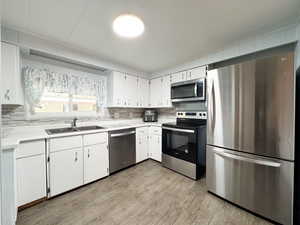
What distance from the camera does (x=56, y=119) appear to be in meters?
2.47

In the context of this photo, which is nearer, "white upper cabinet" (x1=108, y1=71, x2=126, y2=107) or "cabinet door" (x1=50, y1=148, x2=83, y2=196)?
"cabinet door" (x1=50, y1=148, x2=83, y2=196)

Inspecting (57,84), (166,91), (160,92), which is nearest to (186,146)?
(166,91)

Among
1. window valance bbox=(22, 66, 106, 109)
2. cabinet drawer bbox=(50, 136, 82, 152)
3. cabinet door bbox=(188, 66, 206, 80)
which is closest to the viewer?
cabinet drawer bbox=(50, 136, 82, 152)

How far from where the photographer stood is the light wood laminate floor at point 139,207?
1.60 meters

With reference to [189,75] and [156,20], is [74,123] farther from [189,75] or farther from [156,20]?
[189,75]

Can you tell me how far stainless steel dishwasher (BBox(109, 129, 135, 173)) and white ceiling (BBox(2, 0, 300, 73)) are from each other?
1.61m

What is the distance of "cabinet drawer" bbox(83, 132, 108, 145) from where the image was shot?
7.45 feet

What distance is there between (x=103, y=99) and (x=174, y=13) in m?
2.26

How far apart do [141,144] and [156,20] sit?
2.46m

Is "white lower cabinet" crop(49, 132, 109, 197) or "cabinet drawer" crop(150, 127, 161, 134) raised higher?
"cabinet drawer" crop(150, 127, 161, 134)

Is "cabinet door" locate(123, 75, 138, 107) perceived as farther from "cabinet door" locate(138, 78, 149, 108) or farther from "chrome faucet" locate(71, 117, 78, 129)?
"chrome faucet" locate(71, 117, 78, 129)

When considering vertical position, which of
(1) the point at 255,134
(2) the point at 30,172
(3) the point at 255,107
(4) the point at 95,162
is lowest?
(4) the point at 95,162

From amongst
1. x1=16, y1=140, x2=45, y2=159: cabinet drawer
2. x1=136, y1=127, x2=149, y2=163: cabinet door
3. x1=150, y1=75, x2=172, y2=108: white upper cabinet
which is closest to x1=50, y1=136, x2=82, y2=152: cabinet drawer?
x1=16, y1=140, x2=45, y2=159: cabinet drawer

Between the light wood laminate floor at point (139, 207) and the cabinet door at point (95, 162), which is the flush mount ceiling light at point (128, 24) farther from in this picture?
the light wood laminate floor at point (139, 207)
